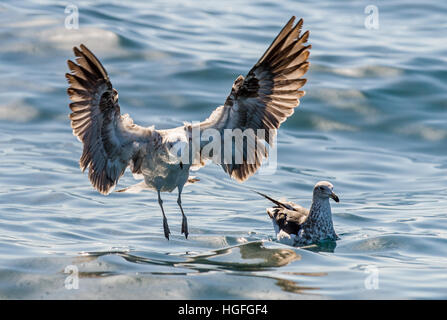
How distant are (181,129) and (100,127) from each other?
1027 mm

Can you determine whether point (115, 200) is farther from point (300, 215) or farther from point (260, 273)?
point (260, 273)

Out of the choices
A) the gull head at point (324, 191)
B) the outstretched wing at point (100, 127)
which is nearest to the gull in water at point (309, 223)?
the gull head at point (324, 191)

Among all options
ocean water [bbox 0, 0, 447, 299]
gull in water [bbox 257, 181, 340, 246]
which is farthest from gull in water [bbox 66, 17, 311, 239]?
gull in water [bbox 257, 181, 340, 246]

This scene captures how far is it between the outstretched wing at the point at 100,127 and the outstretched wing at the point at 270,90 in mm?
835

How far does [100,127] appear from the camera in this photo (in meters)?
8.53

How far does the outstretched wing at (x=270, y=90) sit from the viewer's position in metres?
8.65

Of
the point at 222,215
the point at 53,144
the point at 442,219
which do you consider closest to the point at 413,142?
the point at 442,219

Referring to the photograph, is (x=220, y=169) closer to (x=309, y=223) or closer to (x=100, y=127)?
(x=309, y=223)

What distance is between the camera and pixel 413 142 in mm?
15312

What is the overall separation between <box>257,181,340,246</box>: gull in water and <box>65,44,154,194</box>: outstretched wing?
1.98 metres

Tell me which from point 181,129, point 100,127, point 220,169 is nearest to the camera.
Answer: point 100,127

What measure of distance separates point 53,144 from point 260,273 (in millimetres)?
7335
